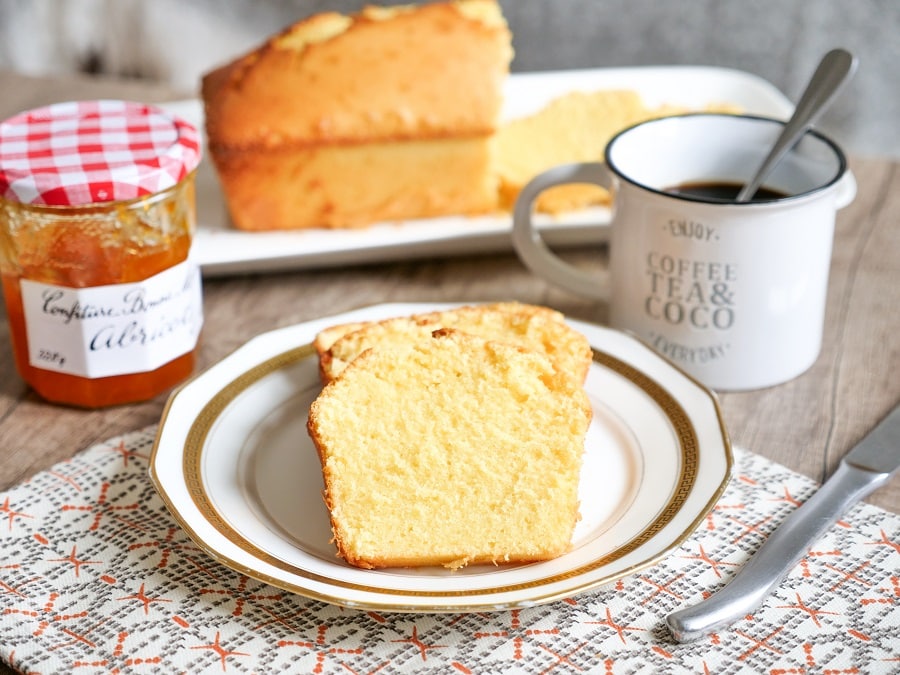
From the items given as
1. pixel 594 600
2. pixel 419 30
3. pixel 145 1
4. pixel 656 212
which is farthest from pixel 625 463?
pixel 145 1

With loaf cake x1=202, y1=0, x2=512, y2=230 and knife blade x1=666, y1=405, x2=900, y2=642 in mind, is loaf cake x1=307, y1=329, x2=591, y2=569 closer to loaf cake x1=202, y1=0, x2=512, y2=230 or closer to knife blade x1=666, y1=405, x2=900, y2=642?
knife blade x1=666, y1=405, x2=900, y2=642

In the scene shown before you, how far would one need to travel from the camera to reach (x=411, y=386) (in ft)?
3.90

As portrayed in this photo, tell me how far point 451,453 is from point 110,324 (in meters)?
0.57

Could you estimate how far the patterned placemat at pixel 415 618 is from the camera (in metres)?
1.04

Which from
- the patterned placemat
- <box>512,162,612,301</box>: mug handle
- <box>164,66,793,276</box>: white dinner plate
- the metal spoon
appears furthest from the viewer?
<box>164,66,793,276</box>: white dinner plate

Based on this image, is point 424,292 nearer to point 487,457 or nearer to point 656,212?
point 656,212

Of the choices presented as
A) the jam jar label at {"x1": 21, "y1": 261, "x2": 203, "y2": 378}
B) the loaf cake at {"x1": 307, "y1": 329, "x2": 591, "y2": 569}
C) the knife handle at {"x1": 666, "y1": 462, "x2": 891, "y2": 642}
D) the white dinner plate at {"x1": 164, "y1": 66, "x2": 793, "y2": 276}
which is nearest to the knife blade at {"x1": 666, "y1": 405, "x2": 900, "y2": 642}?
the knife handle at {"x1": 666, "y1": 462, "x2": 891, "y2": 642}

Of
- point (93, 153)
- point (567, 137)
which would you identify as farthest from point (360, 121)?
point (93, 153)

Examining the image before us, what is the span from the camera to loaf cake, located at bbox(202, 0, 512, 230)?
189 centimetres

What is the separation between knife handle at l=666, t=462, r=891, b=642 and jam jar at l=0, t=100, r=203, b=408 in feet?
Result: 2.70

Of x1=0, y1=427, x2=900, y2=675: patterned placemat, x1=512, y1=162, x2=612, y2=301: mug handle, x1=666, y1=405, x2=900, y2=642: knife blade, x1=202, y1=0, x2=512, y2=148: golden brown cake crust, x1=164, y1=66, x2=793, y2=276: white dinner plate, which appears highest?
x1=202, y1=0, x2=512, y2=148: golden brown cake crust

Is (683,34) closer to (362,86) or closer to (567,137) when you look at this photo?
(567,137)

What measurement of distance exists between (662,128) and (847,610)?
802 mm

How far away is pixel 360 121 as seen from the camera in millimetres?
1895
